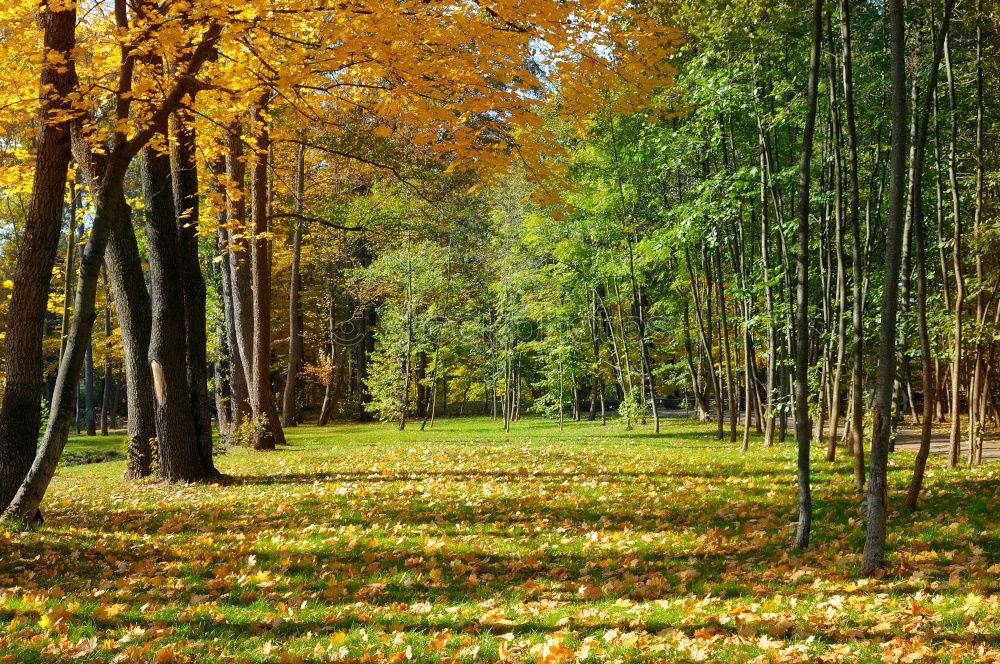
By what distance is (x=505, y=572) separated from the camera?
547 cm

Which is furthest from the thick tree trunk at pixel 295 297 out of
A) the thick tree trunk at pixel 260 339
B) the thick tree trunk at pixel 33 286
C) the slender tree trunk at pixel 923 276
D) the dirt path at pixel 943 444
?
the dirt path at pixel 943 444

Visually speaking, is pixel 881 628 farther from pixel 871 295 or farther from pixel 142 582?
pixel 871 295

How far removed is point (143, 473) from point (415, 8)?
848 cm

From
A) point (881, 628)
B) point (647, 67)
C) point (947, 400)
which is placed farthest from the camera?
point (947, 400)

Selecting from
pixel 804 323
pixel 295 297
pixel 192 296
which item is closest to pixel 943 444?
pixel 804 323

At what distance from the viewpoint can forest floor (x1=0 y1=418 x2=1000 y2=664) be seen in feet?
11.9

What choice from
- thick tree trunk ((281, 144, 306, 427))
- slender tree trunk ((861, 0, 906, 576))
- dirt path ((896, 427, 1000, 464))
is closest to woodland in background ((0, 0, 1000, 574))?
slender tree trunk ((861, 0, 906, 576))

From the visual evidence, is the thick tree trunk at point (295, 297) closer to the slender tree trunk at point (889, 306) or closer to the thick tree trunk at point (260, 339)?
the thick tree trunk at point (260, 339)

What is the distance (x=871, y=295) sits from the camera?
10672 millimetres

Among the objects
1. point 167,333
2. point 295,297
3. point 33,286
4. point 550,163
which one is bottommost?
point 167,333

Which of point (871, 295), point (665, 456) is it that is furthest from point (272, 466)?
point (871, 295)

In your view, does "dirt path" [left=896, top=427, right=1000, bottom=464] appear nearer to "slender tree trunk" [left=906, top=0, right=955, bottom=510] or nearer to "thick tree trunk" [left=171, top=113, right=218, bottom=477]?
"slender tree trunk" [left=906, top=0, right=955, bottom=510]

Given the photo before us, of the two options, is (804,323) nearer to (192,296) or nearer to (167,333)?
(167,333)

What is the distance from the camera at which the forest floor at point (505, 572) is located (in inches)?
143
